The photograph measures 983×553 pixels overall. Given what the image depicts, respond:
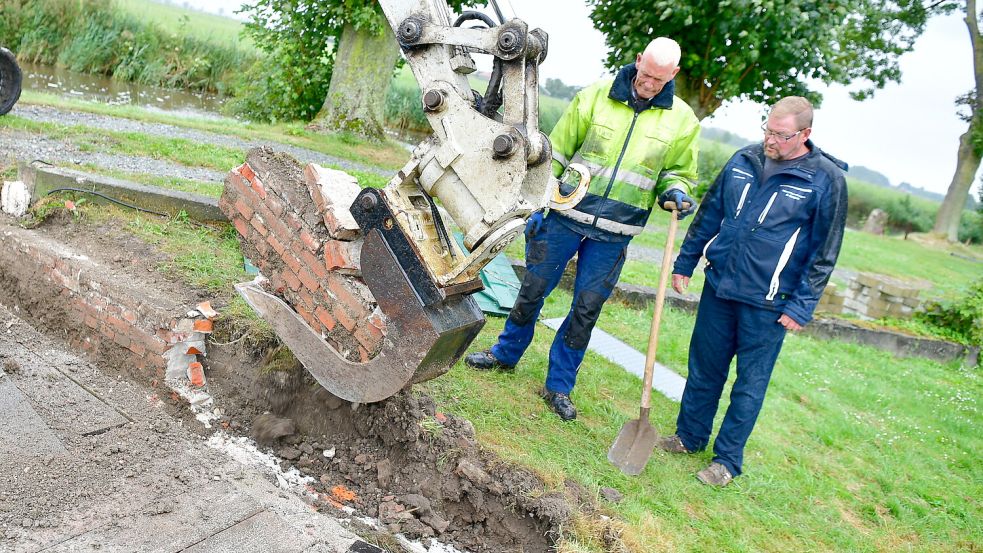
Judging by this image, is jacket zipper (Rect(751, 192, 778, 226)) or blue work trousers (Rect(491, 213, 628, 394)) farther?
blue work trousers (Rect(491, 213, 628, 394))

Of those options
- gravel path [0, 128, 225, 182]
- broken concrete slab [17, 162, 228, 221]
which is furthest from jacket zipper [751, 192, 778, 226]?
gravel path [0, 128, 225, 182]

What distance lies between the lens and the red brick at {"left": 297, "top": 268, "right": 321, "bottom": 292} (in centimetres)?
346

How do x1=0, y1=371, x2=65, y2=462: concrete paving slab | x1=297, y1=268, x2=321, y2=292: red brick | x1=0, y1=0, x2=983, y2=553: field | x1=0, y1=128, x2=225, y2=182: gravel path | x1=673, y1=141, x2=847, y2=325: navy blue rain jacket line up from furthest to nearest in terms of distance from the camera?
x1=0, y1=128, x2=225, y2=182: gravel path < x1=673, y1=141, x2=847, y2=325: navy blue rain jacket < x1=0, y1=0, x2=983, y2=553: field < x1=297, y1=268, x2=321, y2=292: red brick < x1=0, y1=371, x2=65, y2=462: concrete paving slab

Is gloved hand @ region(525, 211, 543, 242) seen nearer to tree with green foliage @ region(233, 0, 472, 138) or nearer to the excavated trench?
the excavated trench

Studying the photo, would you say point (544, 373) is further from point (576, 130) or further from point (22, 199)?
point (22, 199)

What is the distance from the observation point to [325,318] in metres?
3.44

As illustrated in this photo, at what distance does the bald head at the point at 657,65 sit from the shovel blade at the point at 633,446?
190cm

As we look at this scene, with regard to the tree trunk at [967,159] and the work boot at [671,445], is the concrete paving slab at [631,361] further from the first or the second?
the tree trunk at [967,159]

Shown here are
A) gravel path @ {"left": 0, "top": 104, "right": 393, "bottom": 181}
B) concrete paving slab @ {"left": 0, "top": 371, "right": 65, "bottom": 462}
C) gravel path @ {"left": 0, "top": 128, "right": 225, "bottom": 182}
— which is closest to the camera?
concrete paving slab @ {"left": 0, "top": 371, "right": 65, "bottom": 462}

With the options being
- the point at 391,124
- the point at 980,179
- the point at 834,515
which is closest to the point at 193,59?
the point at 391,124

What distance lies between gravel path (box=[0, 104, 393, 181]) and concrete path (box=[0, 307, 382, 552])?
388cm

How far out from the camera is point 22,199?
4.92m

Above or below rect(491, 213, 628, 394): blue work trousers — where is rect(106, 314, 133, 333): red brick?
below

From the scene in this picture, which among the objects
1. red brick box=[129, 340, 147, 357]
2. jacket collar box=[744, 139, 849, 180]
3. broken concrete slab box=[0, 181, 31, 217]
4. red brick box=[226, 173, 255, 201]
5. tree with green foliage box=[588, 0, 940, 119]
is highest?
tree with green foliage box=[588, 0, 940, 119]
